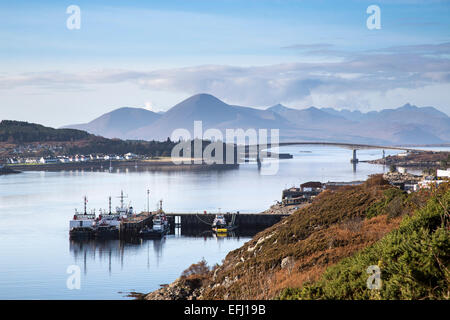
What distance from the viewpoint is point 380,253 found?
23.3ft

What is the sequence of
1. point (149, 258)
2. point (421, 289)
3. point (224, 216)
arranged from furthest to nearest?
point (224, 216), point (149, 258), point (421, 289)

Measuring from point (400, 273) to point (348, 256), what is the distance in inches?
153

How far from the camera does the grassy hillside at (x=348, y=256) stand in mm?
6055

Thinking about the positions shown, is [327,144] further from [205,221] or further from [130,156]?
[205,221]

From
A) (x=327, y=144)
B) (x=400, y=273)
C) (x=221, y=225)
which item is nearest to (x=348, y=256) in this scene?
(x=400, y=273)

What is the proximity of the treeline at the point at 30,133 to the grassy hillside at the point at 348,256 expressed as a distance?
377 feet

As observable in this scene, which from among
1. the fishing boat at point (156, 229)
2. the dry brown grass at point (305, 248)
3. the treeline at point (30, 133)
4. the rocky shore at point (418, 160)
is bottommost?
the fishing boat at point (156, 229)

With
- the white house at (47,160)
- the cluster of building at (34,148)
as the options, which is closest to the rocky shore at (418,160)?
the white house at (47,160)

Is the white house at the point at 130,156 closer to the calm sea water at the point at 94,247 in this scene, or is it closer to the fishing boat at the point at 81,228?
the calm sea water at the point at 94,247
